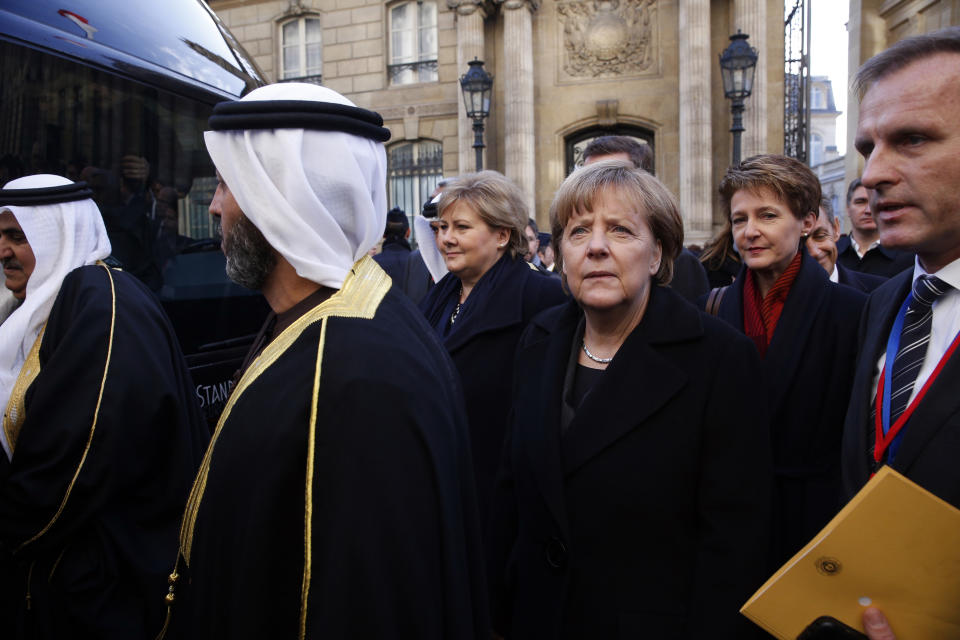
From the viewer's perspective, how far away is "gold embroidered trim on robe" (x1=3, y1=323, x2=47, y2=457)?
Result: 270 cm

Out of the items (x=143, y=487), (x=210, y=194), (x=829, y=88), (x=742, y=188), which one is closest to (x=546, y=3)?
(x=210, y=194)

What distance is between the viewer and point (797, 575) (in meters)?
1.42

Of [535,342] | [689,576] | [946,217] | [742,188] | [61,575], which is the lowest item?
[61,575]

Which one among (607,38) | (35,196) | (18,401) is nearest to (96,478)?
(18,401)

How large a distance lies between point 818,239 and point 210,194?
3.70 meters

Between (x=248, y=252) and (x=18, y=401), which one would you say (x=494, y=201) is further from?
(x=18, y=401)

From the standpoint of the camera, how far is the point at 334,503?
4.33ft

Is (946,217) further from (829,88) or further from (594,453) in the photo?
(829,88)

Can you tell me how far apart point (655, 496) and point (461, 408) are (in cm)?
74

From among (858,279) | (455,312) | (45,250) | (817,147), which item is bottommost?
(455,312)

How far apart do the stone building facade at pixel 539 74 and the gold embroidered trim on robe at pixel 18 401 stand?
13.8 meters

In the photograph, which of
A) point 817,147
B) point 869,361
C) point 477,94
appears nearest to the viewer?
point 869,361

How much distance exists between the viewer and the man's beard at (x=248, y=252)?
67.0 inches

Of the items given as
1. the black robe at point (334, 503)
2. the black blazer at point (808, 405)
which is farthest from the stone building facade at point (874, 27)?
the black robe at point (334, 503)
